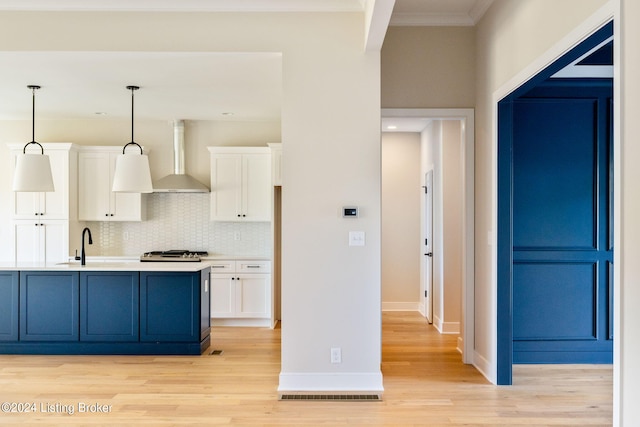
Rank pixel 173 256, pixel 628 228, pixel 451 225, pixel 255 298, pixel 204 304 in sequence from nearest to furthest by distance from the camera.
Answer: pixel 628 228, pixel 204 304, pixel 451 225, pixel 255 298, pixel 173 256

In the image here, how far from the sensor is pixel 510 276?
4172mm

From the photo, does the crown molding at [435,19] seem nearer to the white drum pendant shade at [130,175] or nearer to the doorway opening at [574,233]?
the doorway opening at [574,233]

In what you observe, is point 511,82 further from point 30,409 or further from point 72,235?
point 72,235

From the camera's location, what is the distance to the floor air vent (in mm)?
3805

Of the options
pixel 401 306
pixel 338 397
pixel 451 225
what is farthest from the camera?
pixel 401 306

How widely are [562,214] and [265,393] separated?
2.92 m

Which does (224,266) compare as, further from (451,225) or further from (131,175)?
(451,225)

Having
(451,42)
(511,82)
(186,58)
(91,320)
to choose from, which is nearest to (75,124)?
(91,320)

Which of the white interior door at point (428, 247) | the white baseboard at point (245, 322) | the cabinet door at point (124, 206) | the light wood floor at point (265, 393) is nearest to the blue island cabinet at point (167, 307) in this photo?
the light wood floor at point (265, 393)

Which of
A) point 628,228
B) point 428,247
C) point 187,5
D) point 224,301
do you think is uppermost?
point 187,5

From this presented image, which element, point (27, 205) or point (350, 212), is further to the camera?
point (27, 205)

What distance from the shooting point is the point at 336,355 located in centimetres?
397

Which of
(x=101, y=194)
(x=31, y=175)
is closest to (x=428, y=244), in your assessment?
(x=101, y=194)

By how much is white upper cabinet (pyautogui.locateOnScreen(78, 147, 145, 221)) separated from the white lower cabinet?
4.70ft
